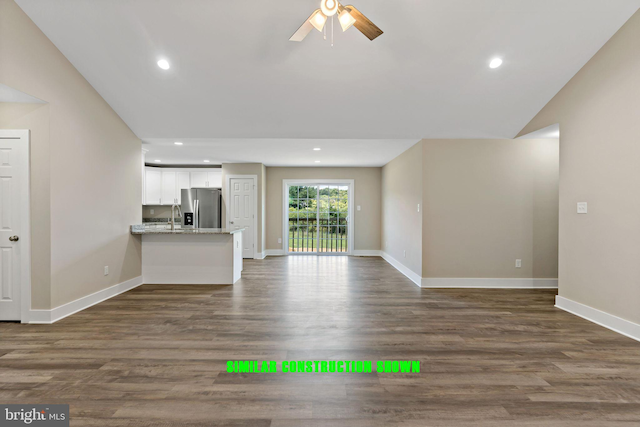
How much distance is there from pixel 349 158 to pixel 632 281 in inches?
192

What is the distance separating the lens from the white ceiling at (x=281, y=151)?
5.13 metres

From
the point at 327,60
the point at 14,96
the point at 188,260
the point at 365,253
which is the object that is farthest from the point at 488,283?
the point at 14,96

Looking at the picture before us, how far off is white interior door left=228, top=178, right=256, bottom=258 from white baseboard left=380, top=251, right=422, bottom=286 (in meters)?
3.28

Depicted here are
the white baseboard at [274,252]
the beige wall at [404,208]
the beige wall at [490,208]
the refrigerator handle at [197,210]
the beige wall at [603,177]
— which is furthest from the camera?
the white baseboard at [274,252]

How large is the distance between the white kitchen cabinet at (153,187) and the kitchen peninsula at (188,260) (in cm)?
318

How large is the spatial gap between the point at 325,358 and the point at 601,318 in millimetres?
2977

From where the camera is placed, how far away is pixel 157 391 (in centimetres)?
194

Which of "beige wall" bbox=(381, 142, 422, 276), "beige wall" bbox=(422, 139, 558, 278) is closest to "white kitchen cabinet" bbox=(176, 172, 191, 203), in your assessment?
"beige wall" bbox=(381, 142, 422, 276)

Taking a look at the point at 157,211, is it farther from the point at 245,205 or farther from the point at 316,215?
the point at 316,215

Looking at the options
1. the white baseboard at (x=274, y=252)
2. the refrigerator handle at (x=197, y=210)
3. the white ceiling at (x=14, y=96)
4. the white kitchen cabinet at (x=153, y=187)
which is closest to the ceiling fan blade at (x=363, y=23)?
the white ceiling at (x=14, y=96)

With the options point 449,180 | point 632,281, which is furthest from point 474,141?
point 632,281

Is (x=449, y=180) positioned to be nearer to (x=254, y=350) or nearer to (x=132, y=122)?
(x=254, y=350)

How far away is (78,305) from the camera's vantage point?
140 inches

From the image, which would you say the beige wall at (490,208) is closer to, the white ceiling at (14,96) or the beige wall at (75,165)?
the beige wall at (75,165)
